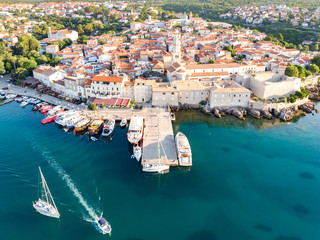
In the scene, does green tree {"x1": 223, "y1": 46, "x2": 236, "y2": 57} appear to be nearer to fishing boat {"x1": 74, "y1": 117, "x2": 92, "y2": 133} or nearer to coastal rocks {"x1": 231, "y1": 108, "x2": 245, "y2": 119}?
coastal rocks {"x1": 231, "y1": 108, "x2": 245, "y2": 119}

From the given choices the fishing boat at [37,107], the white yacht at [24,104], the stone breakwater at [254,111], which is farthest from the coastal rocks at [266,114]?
the white yacht at [24,104]

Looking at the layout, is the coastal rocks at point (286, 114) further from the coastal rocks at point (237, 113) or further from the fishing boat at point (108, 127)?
the fishing boat at point (108, 127)

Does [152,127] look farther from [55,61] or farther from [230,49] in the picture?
[55,61]

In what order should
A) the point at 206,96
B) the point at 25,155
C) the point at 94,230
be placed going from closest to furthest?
the point at 94,230 < the point at 25,155 < the point at 206,96

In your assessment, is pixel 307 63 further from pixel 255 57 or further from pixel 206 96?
pixel 206 96

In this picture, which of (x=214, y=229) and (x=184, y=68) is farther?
(x=184, y=68)

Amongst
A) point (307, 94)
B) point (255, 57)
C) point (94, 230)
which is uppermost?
point (255, 57)

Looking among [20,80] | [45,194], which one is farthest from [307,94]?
[20,80]
